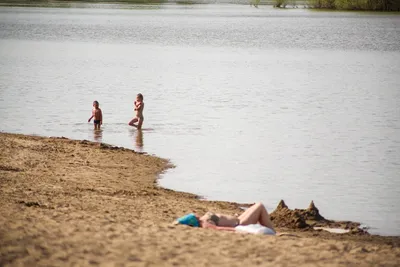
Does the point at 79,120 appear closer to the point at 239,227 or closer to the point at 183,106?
the point at 183,106

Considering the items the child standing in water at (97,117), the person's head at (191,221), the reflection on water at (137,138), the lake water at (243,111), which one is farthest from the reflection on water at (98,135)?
the person's head at (191,221)

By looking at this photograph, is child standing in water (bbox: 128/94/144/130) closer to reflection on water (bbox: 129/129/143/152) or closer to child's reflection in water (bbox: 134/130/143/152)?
reflection on water (bbox: 129/129/143/152)

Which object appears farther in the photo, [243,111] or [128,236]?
[243,111]

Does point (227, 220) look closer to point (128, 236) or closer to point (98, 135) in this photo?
point (128, 236)

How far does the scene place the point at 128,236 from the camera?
1034cm

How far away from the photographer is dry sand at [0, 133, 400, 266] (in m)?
9.48

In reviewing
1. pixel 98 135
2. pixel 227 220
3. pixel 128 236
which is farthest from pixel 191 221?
pixel 98 135

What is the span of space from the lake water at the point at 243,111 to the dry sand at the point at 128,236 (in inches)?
85.8

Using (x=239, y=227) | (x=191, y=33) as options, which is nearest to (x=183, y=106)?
(x=239, y=227)

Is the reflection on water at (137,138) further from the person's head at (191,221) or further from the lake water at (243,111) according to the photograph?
the person's head at (191,221)

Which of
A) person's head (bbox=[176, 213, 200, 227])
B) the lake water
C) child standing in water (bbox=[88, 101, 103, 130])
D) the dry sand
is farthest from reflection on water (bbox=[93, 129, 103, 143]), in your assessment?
person's head (bbox=[176, 213, 200, 227])

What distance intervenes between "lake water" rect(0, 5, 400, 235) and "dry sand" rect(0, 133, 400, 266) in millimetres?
2179

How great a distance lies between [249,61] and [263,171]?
41439 millimetres

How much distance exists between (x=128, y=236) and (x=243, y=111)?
21763 millimetres
